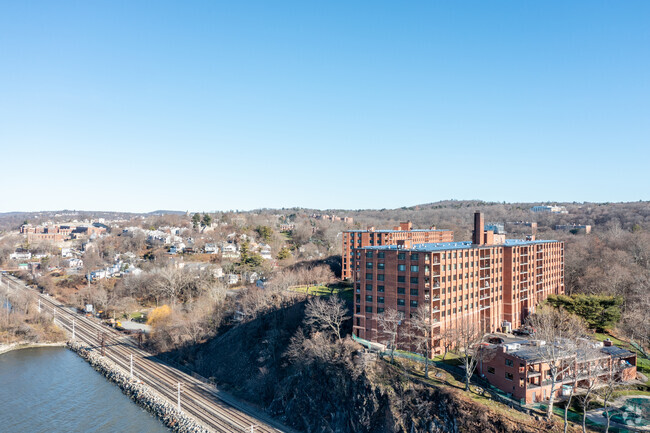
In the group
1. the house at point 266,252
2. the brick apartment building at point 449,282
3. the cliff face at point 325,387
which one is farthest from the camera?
the house at point 266,252

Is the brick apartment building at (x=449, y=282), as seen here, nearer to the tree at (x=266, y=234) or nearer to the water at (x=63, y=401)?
the water at (x=63, y=401)

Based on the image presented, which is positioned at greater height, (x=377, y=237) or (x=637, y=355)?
(x=377, y=237)

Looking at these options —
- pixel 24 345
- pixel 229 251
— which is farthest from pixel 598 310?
pixel 229 251

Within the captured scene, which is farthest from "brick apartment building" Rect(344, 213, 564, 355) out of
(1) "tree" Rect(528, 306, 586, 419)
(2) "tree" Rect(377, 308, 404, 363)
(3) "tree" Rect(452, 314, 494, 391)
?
(1) "tree" Rect(528, 306, 586, 419)

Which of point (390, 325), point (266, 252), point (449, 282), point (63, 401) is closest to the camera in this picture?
point (390, 325)

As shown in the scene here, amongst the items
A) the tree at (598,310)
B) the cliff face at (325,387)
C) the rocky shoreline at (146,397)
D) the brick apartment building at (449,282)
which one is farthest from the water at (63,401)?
the tree at (598,310)

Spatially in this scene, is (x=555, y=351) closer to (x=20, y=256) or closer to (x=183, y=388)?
(x=183, y=388)

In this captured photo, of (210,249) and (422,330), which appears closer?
(422,330)
